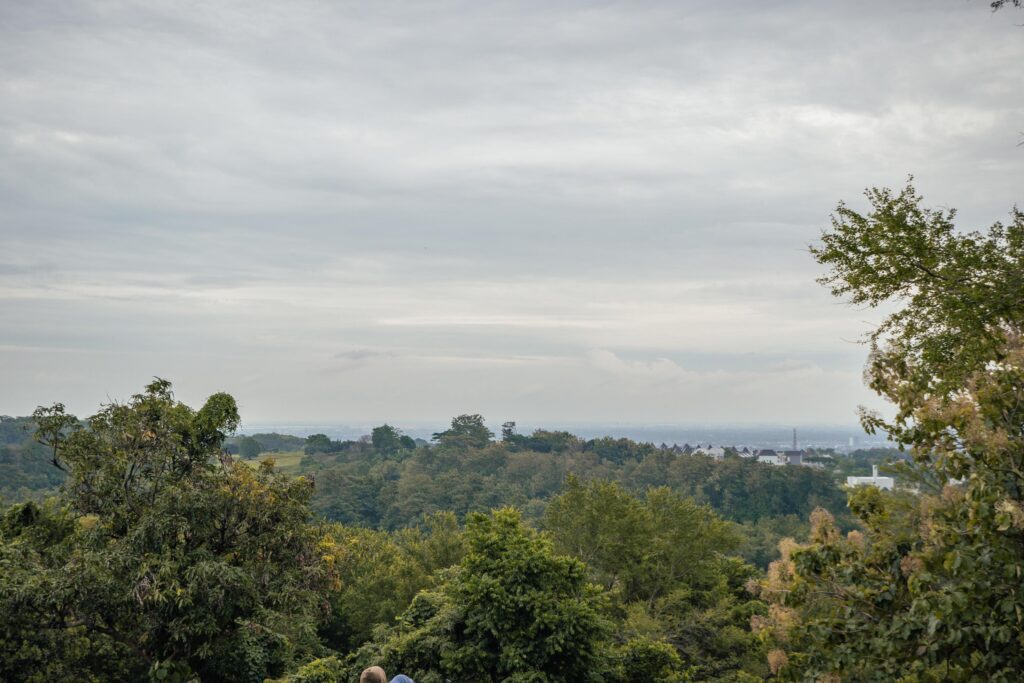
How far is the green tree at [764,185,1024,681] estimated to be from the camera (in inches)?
238

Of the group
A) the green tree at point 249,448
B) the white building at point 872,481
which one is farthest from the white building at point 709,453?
the green tree at point 249,448

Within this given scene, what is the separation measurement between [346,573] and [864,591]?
22.7m

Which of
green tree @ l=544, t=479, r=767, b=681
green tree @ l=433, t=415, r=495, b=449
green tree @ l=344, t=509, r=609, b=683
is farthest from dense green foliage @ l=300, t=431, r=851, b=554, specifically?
green tree @ l=344, t=509, r=609, b=683

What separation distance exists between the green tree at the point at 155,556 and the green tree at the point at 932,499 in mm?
9253

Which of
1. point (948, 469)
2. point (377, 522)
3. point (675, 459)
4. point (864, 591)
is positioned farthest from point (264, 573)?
point (675, 459)

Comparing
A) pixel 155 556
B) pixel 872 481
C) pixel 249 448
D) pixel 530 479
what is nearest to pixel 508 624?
pixel 155 556

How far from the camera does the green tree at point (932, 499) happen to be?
605 cm

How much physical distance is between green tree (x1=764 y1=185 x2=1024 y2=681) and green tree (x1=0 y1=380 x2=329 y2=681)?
925 cm

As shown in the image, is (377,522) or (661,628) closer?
(661,628)

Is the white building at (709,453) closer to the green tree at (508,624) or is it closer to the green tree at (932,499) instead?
the green tree at (508,624)

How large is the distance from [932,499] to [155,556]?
11284mm

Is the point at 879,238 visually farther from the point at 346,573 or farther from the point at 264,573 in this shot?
the point at 346,573

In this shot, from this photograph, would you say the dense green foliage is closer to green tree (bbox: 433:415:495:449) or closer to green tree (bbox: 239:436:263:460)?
green tree (bbox: 433:415:495:449)

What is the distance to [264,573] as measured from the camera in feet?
46.7
